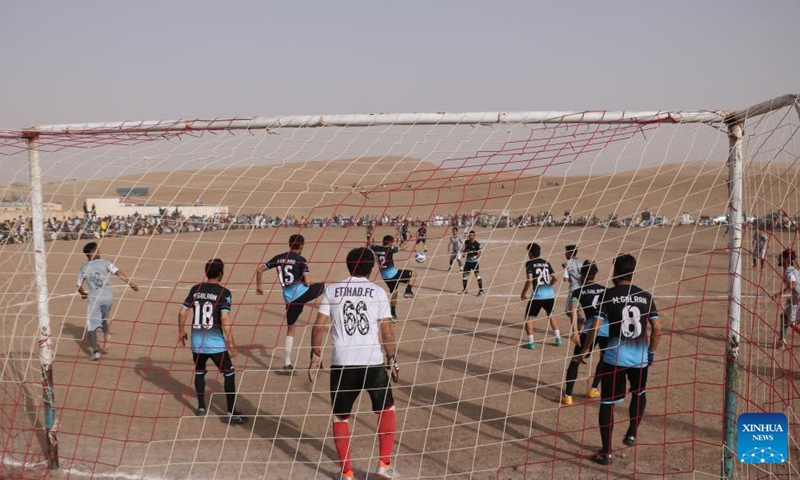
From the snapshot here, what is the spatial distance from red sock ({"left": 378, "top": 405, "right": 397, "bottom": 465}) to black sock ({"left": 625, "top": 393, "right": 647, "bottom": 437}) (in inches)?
91.1

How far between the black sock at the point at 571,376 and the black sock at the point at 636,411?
120 centimetres

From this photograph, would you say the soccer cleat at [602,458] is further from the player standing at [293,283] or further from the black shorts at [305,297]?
the black shorts at [305,297]

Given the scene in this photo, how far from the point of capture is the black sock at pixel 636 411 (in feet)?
19.5

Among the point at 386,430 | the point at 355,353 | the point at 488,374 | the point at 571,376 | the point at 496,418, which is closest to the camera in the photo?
the point at 355,353

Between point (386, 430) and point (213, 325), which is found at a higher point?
point (213, 325)

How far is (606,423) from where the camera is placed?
5898mm

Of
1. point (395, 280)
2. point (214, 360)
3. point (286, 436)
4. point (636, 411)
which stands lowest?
point (286, 436)

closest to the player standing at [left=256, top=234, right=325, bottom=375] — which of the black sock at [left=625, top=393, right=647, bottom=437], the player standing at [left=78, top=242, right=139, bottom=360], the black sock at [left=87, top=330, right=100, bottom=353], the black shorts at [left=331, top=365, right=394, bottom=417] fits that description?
the player standing at [left=78, top=242, right=139, bottom=360]

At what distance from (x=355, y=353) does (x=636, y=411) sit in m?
2.87

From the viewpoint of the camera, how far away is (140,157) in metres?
6.09

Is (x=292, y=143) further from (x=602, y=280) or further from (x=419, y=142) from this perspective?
(x=602, y=280)

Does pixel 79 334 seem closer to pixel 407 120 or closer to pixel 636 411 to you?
pixel 407 120

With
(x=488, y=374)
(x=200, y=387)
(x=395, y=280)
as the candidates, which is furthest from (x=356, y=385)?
(x=488, y=374)

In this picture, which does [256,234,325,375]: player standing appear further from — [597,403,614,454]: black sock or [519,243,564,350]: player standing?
[597,403,614,454]: black sock
